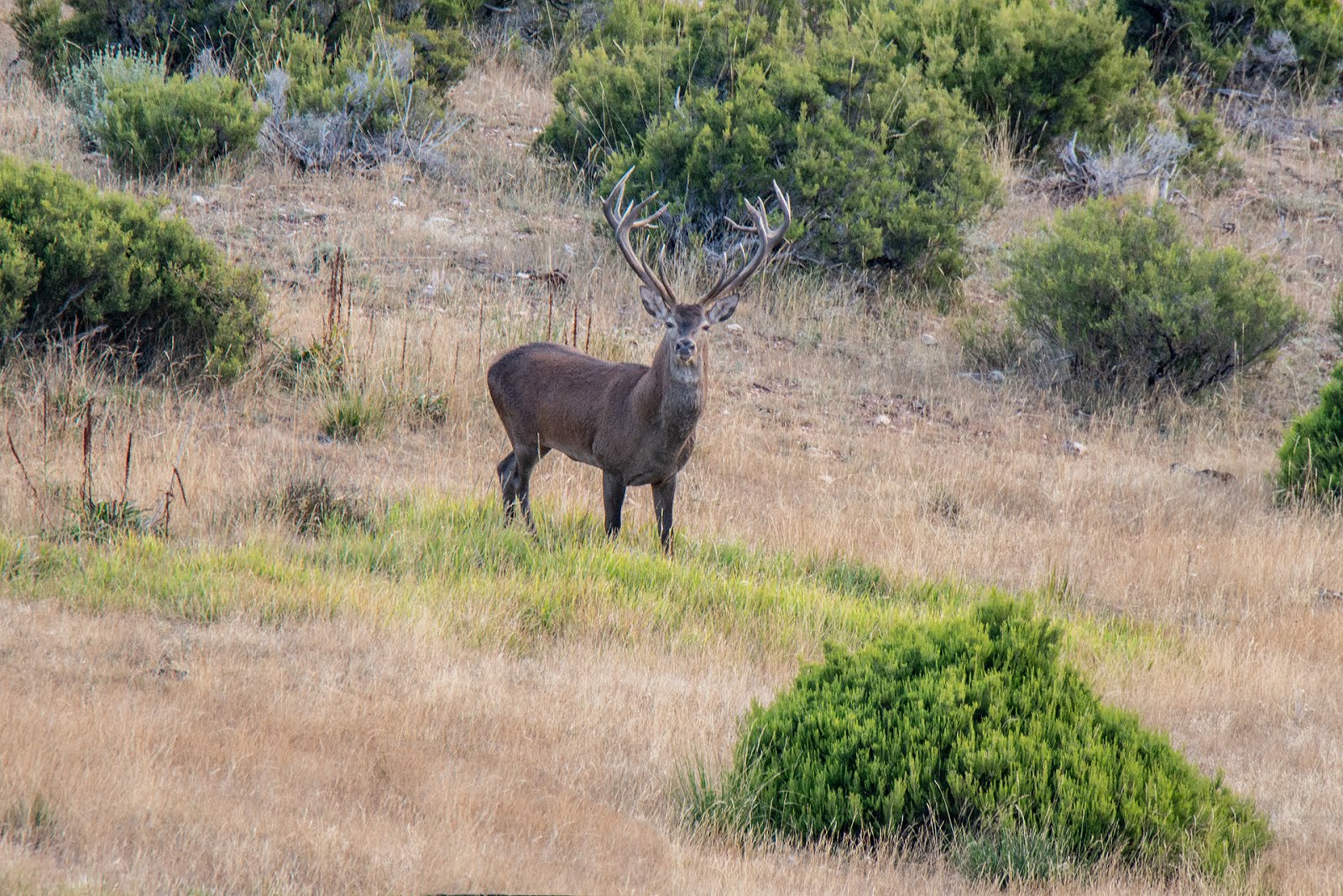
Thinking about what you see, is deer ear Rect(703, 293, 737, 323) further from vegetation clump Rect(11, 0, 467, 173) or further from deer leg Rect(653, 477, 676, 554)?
vegetation clump Rect(11, 0, 467, 173)

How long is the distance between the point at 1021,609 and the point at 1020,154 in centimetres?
1280

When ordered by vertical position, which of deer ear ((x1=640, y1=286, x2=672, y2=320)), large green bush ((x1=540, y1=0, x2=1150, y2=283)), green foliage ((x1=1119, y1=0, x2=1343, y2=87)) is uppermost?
green foliage ((x1=1119, y1=0, x2=1343, y2=87))

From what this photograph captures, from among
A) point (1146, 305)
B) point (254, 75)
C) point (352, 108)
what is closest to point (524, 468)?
point (1146, 305)

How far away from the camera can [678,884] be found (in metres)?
4.20

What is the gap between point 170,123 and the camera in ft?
44.8

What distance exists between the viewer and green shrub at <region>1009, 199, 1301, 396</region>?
40.3 ft

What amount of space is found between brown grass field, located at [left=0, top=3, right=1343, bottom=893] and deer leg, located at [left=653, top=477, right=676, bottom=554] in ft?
0.66

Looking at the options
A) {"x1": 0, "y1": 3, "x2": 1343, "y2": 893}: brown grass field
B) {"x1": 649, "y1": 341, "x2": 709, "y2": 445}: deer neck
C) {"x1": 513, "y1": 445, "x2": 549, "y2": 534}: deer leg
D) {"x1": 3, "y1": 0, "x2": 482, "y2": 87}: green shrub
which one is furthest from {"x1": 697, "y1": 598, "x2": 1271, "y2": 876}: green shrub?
{"x1": 3, "y1": 0, "x2": 482, "y2": 87}: green shrub

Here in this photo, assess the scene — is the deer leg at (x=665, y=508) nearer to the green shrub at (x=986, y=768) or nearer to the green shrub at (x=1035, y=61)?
the green shrub at (x=986, y=768)

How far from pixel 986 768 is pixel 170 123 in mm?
11685

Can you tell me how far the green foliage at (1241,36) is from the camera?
62.8ft

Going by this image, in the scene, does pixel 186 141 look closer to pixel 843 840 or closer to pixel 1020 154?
pixel 1020 154

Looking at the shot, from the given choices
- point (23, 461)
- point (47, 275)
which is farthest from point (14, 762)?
point (47, 275)

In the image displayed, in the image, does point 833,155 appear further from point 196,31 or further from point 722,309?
point 196,31
